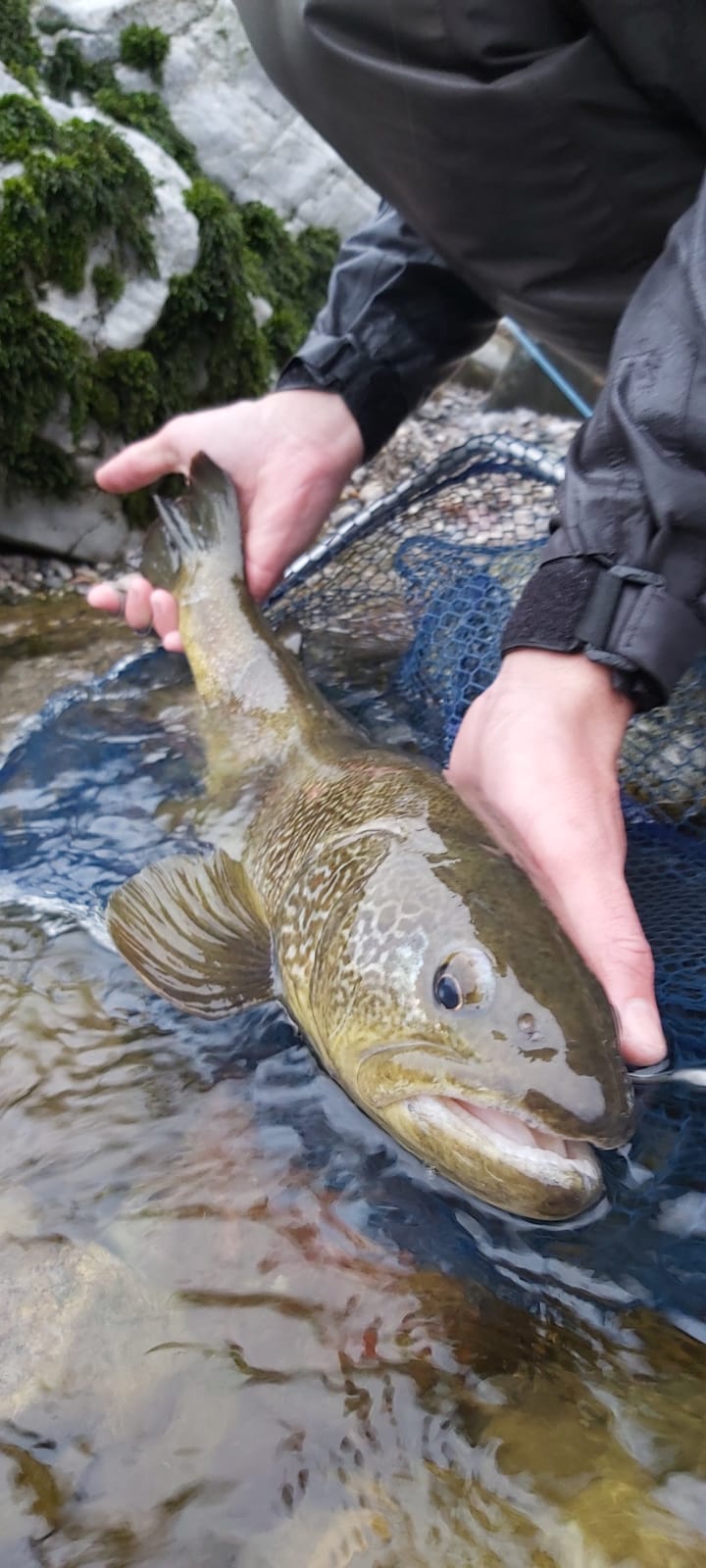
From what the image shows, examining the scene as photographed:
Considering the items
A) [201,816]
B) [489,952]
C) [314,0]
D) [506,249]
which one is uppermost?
[314,0]

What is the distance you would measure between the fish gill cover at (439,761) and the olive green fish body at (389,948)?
0.48 ft

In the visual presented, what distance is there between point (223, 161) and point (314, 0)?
19.9ft

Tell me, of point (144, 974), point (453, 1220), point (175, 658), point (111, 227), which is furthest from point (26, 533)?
point (453, 1220)

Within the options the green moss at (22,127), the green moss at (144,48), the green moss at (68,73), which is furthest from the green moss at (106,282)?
the green moss at (144,48)

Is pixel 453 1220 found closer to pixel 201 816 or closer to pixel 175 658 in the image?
pixel 201 816

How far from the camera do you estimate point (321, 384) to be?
448 cm

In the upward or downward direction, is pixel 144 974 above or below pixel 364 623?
above

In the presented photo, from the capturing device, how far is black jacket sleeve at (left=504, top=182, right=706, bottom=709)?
7.87ft

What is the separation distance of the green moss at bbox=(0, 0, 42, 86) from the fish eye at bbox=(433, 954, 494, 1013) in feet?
25.2

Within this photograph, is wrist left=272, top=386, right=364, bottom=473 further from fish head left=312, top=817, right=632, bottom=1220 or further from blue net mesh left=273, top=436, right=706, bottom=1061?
fish head left=312, top=817, right=632, bottom=1220

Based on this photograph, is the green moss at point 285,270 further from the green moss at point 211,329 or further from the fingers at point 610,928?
the fingers at point 610,928

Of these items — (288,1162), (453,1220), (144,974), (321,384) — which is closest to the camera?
(453,1220)

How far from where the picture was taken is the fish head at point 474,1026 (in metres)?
1.93

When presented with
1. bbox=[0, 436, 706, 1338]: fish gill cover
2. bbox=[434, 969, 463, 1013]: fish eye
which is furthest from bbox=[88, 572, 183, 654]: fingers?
bbox=[434, 969, 463, 1013]: fish eye
